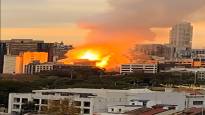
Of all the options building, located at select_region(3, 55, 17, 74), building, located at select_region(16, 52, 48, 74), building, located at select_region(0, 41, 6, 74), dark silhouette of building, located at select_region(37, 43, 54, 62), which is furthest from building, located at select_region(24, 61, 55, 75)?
dark silhouette of building, located at select_region(37, 43, 54, 62)

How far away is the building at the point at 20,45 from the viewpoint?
7700 centimetres

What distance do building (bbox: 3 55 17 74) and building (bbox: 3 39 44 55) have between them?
20.2 ft

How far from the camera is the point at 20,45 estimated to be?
81375 millimetres

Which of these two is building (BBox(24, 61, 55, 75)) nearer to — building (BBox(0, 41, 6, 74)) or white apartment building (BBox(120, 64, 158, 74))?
building (BBox(0, 41, 6, 74))

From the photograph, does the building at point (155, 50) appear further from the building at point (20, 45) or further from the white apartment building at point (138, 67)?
the white apartment building at point (138, 67)

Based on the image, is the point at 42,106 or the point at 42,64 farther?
the point at 42,64

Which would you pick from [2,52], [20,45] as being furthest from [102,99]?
[20,45]

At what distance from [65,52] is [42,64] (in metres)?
19.0

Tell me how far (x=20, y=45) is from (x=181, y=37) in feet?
76.8

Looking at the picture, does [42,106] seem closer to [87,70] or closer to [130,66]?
[87,70]

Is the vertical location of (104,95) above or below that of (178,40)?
below

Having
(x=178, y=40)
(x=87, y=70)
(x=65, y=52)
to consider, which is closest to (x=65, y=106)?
(x=87, y=70)

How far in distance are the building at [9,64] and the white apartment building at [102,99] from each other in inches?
1790

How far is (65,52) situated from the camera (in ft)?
271
